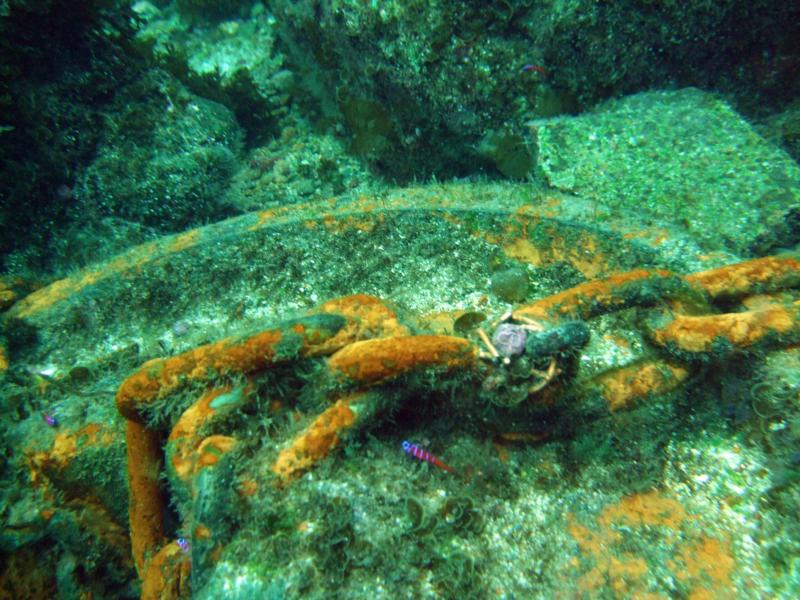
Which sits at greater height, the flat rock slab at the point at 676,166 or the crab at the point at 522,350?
the flat rock slab at the point at 676,166

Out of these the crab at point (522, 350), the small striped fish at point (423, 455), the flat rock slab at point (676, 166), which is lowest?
the small striped fish at point (423, 455)

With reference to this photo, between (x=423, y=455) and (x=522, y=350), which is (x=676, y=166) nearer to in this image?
(x=522, y=350)

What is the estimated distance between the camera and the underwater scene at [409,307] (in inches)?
72.1

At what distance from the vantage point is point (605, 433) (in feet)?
7.11

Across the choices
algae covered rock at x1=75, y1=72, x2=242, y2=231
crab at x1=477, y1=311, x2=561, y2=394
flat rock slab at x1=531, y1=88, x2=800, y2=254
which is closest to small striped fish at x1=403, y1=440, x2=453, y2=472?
crab at x1=477, y1=311, x2=561, y2=394

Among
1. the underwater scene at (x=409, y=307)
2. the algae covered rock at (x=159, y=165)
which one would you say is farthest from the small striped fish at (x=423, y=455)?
the algae covered rock at (x=159, y=165)

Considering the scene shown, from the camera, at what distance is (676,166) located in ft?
11.8

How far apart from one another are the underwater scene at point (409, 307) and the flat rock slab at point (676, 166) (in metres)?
0.03

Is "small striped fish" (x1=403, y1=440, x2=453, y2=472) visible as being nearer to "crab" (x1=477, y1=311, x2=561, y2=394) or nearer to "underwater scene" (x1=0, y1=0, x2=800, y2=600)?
"underwater scene" (x1=0, y1=0, x2=800, y2=600)

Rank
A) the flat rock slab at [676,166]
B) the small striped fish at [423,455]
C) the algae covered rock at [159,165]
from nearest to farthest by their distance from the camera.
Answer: the small striped fish at [423,455]
the flat rock slab at [676,166]
the algae covered rock at [159,165]

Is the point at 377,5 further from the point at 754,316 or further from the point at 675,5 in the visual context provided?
the point at 754,316

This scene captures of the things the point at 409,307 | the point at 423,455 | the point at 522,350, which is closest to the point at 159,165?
the point at 409,307

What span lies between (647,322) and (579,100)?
2.82 metres

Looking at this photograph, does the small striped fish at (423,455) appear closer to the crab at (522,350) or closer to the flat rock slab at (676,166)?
the crab at (522,350)
